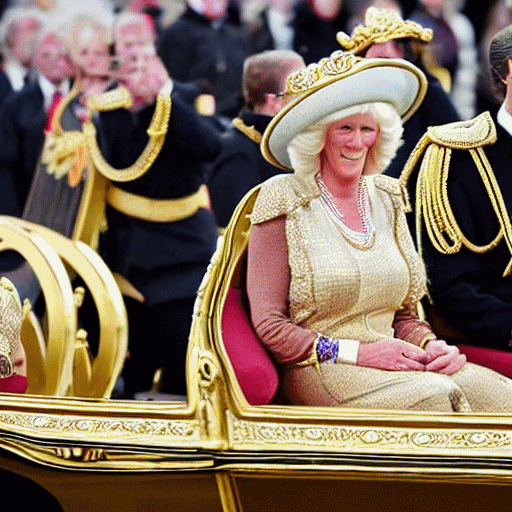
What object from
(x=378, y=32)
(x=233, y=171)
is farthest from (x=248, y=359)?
(x=233, y=171)

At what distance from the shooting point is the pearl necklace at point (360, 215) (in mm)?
5039

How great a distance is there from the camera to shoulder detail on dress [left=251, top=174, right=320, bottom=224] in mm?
5035

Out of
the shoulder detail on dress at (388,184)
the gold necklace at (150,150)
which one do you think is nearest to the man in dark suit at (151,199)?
the gold necklace at (150,150)

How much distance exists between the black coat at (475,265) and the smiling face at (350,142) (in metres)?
0.29

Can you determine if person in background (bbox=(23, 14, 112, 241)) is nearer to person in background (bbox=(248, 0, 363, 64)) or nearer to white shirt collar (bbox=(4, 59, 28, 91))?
person in background (bbox=(248, 0, 363, 64))

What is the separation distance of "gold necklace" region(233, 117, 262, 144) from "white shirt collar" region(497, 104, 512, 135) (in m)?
1.22

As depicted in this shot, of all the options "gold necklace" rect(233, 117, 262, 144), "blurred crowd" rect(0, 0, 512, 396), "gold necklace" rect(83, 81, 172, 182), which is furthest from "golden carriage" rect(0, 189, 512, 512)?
"gold necklace" rect(83, 81, 172, 182)

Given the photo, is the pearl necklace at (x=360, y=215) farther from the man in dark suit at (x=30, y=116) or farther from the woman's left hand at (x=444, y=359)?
the man in dark suit at (x=30, y=116)

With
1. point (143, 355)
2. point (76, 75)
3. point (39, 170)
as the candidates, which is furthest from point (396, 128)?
point (76, 75)

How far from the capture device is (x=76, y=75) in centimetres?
846

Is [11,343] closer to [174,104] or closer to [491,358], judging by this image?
[491,358]

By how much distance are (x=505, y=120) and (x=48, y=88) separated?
13.4 feet

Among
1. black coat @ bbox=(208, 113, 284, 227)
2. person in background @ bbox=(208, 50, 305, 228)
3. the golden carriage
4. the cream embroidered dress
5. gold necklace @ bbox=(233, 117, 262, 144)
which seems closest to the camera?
the golden carriage

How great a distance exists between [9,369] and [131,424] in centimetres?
46
